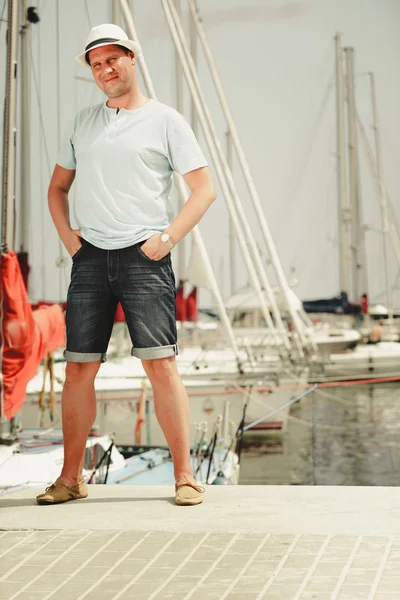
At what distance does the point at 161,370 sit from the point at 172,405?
0.41 feet

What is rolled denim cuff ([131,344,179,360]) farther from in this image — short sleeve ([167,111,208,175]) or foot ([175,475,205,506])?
short sleeve ([167,111,208,175])

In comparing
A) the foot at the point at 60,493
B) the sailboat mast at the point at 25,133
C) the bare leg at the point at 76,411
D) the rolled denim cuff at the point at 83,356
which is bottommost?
the foot at the point at 60,493

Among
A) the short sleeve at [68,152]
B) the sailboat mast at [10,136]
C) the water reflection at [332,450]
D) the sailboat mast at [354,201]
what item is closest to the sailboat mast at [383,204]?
the sailboat mast at [354,201]

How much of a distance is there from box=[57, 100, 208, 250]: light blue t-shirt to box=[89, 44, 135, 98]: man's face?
0.27ft

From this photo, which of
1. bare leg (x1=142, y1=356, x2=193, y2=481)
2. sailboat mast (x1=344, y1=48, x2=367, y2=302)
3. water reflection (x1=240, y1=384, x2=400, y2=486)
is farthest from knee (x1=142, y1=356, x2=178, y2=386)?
sailboat mast (x1=344, y1=48, x2=367, y2=302)

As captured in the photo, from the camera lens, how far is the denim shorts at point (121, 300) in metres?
3.16

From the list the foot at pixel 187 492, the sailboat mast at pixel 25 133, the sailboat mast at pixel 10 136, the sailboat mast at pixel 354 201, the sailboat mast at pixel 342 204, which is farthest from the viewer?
the sailboat mast at pixel 354 201

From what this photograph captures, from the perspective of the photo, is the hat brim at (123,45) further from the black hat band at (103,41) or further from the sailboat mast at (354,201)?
the sailboat mast at (354,201)

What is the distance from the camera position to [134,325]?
10.4 ft

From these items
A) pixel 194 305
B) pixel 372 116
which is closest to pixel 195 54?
pixel 194 305

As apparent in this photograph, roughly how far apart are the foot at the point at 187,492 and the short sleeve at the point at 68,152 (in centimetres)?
109

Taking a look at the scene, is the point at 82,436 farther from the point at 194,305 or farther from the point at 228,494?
the point at 194,305

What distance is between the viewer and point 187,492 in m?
3.24

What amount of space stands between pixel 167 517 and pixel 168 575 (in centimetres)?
60
